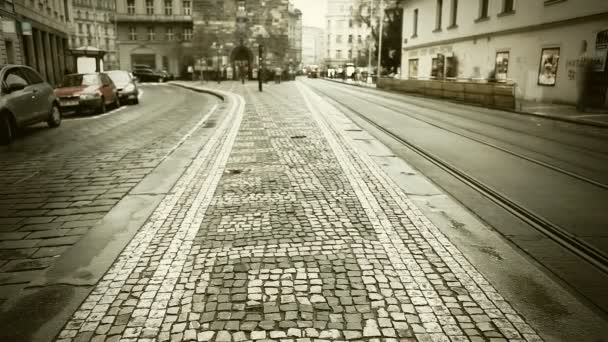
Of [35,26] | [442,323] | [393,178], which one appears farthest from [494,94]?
[35,26]

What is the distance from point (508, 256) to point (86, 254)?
3818 millimetres

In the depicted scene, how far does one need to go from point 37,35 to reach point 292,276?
35.2m

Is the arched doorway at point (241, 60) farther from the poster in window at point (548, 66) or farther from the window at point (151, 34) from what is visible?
the poster in window at point (548, 66)

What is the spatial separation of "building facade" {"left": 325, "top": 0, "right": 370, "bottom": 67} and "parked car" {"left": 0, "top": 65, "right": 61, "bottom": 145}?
103 meters

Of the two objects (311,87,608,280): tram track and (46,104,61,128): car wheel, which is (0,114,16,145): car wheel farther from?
(311,87,608,280): tram track

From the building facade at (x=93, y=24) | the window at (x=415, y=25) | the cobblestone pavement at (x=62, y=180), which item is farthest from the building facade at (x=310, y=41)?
the cobblestone pavement at (x=62, y=180)

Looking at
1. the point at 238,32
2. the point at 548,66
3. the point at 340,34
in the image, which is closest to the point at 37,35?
the point at 238,32

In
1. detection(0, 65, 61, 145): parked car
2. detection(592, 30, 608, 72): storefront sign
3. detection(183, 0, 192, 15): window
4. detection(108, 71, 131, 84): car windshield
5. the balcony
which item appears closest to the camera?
detection(0, 65, 61, 145): parked car

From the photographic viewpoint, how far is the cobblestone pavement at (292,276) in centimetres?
314

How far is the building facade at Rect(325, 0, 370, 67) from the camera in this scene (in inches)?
4449

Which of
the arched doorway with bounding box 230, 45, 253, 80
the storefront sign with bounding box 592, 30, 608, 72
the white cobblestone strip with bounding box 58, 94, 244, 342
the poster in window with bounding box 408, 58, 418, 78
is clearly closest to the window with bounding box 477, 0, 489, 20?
the storefront sign with bounding box 592, 30, 608, 72

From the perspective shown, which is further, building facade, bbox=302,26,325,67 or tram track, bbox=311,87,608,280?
building facade, bbox=302,26,325,67

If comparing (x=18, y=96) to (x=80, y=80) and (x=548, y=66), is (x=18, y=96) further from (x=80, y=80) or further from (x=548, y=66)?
(x=548, y=66)

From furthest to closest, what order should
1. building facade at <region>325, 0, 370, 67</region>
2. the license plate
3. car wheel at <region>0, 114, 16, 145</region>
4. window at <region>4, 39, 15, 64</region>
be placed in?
building facade at <region>325, 0, 370, 67</region>
window at <region>4, 39, 15, 64</region>
the license plate
car wheel at <region>0, 114, 16, 145</region>
